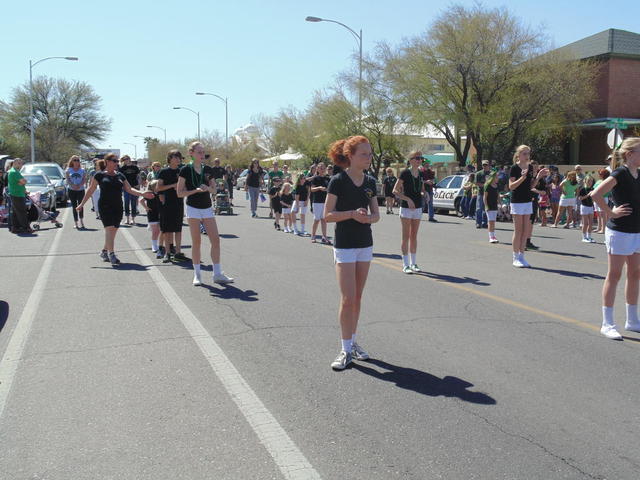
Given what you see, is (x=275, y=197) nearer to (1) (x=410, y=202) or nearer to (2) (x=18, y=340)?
(1) (x=410, y=202)

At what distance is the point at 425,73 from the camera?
31594 millimetres

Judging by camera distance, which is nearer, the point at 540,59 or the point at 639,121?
the point at 540,59

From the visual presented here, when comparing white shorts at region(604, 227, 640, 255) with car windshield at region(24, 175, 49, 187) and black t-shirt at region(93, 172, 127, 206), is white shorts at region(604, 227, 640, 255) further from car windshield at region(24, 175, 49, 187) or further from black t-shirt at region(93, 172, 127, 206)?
car windshield at region(24, 175, 49, 187)

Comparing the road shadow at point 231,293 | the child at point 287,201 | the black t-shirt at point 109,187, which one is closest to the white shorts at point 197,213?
the road shadow at point 231,293

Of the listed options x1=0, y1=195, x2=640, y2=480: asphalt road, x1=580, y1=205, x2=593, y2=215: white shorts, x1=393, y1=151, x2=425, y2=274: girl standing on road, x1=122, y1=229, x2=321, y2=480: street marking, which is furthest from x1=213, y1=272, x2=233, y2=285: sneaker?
x1=580, y1=205, x2=593, y2=215: white shorts

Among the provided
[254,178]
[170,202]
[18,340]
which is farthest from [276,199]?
[18,340]

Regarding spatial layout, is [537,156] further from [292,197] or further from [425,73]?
[292,197]

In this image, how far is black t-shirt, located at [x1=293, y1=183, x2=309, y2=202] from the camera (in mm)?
15508

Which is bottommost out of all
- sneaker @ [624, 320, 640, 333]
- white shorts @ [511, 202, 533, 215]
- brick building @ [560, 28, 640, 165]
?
sneaker @ [624, 320, 640, 333]

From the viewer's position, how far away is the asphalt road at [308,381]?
11.9 ft

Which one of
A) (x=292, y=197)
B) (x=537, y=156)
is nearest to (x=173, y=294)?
(x=292, y=197)

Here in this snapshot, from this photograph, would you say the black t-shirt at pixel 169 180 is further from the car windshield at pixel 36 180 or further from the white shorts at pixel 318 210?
the car windshield at pixel 36 180

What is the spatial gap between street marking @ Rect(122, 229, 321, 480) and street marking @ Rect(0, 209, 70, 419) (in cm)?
155

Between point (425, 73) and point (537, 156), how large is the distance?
11.3m
